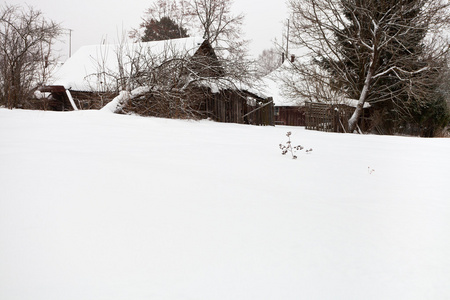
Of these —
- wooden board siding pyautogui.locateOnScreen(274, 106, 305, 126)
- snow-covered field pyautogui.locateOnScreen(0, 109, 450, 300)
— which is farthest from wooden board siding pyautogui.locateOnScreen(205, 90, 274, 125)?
snow-covered field pyautogui.locateOnScreen(0, 109, 450, 300)

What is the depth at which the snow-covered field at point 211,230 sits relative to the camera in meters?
1.27

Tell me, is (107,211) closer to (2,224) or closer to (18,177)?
(2,224)

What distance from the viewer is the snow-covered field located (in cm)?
127

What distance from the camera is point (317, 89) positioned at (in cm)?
1485

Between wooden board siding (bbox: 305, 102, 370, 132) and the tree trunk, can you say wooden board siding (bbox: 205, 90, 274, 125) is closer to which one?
wooden board siding (bbox: 305, 102, 370, 132)

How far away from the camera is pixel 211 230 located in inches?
65.9

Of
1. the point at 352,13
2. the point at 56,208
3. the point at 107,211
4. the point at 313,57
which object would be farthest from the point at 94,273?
the point at 313,57

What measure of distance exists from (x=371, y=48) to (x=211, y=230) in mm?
13503

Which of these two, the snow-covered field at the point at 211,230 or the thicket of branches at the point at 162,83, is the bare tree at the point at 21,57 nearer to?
the thicket of branches at the point at 162,83

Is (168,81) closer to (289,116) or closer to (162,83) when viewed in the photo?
(162,83)

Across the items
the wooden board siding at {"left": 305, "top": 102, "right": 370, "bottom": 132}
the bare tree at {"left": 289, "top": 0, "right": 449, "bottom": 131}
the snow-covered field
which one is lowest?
the snow-covered field

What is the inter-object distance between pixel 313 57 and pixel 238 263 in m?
15.3

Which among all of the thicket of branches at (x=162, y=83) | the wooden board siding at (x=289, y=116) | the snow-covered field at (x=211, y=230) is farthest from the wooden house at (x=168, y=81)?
the wooden board siding at (x=289, y=116)

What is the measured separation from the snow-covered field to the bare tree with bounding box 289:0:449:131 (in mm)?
11803
